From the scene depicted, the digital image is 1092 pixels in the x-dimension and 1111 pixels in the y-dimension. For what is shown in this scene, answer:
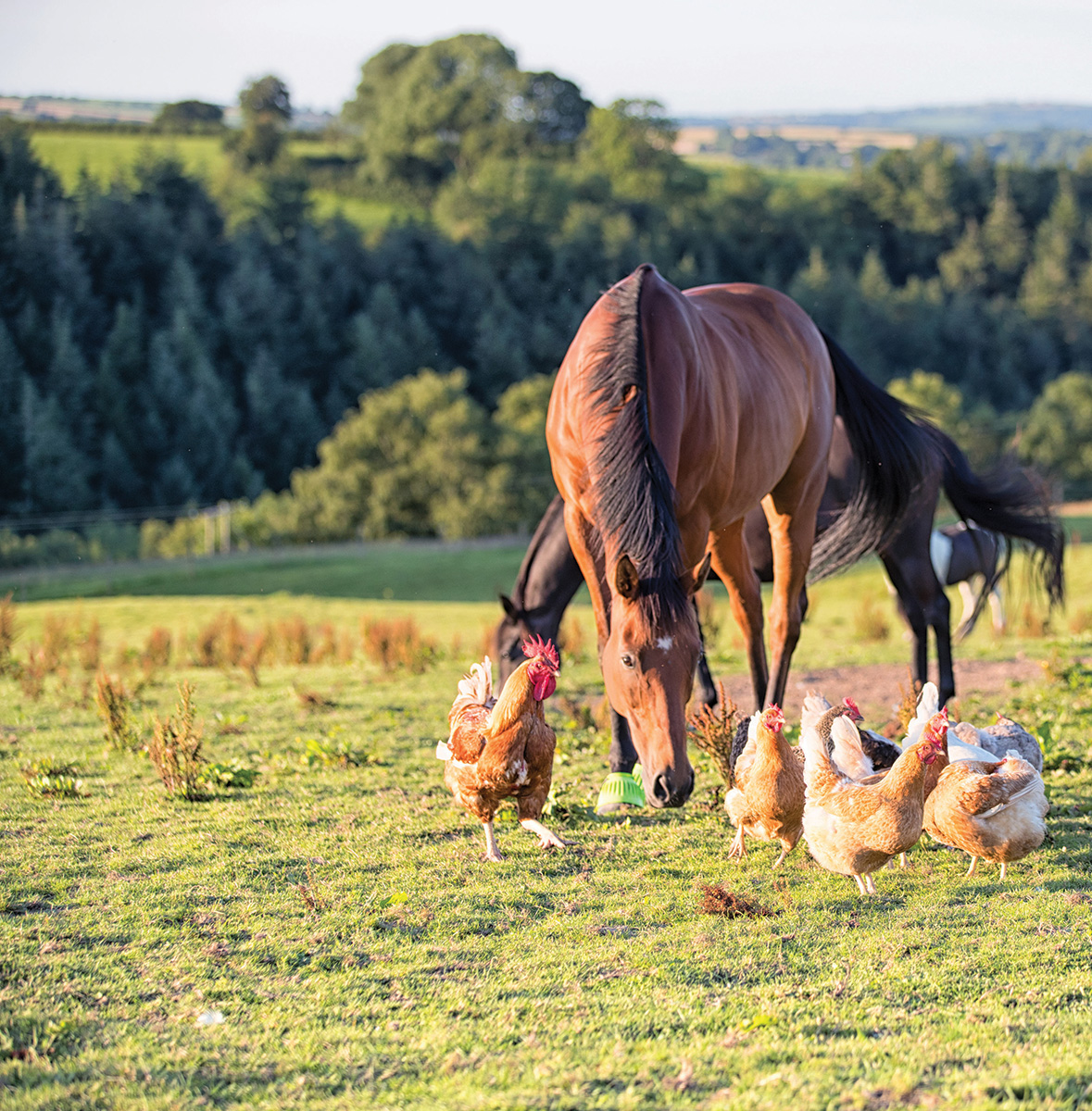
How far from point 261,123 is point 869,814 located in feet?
303

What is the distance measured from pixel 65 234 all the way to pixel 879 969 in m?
62.9

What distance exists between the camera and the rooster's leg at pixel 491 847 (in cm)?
491

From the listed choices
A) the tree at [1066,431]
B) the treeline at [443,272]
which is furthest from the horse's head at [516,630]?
the tree at [1066,431]

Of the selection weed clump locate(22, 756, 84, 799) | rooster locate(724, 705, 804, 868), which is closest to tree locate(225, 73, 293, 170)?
weed clump locate(22, 756, 84, 799)

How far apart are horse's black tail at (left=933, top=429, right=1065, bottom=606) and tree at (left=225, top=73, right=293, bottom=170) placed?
82.5 metres

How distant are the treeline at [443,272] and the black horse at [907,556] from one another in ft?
114

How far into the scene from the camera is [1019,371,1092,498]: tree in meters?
58.8

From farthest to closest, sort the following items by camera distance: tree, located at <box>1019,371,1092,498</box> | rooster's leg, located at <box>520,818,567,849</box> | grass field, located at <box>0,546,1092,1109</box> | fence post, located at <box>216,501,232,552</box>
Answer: tree, located at <box>1019,371,1092,498</box>, fence post, located at <box>216,501,232,552</box>, rooster's leg, located at <box>520,818,567,849</box>, grass field, located at <box>0,546,1092,1109</box>

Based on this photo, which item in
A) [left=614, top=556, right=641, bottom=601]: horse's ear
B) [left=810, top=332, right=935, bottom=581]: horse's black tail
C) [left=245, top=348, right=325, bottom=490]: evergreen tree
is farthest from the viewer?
[left=245, top=348, right=325, bottom=490]: evergreen tree

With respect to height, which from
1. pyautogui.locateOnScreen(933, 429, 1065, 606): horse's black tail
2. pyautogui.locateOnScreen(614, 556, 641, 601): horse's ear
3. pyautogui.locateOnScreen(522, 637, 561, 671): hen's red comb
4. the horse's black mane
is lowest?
pyautogui.locateOnScreen(522, 637, 561, 671): hen's red comb

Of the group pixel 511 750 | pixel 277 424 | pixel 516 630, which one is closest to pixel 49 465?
pixel 277 424

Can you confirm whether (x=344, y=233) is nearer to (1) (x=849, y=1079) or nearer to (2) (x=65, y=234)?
(2) (x=65, y=234)

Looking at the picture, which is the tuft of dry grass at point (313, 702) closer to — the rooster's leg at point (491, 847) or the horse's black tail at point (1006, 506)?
the rooster's leg at point (491, 847)

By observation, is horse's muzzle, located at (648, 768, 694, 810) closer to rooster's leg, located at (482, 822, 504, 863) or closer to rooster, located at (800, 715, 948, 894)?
rooster, located at (800, 715, 948, 894)
